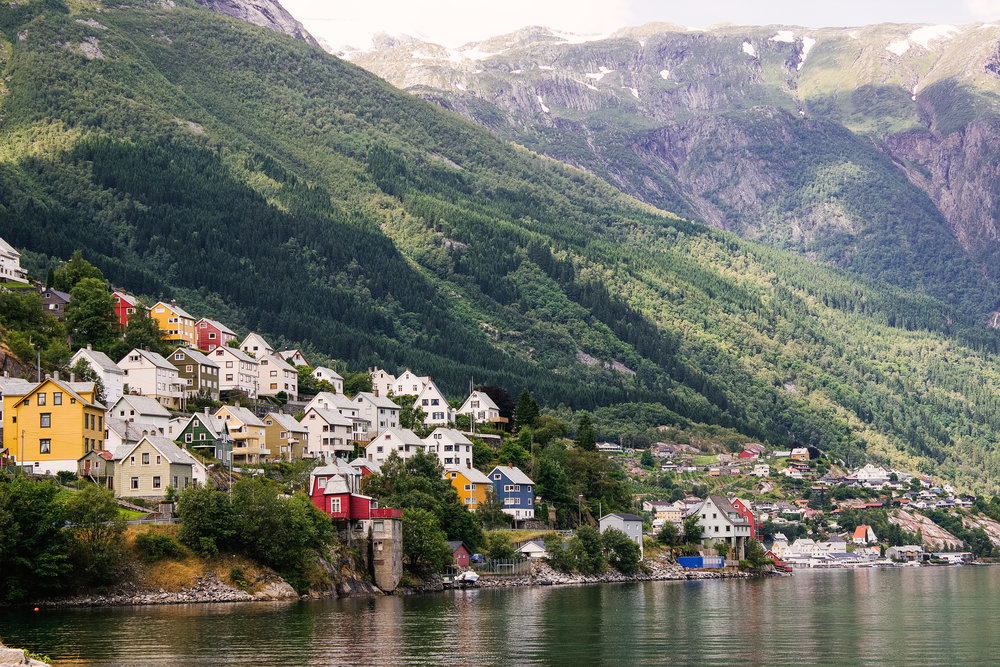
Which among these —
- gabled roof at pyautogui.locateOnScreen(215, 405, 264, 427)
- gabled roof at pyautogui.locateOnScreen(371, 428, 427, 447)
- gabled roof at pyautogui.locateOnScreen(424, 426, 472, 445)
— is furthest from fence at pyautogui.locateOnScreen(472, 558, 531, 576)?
gabled roof at pyautogui.locateOnScreen(215, 405, 264, 427)

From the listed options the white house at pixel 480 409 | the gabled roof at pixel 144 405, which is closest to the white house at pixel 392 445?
the gabled roof at pixel 144 405

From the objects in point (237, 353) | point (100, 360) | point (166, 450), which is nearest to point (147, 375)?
point (100, 360)

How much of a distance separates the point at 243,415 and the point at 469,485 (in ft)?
87.4

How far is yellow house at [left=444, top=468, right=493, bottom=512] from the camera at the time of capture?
502ft

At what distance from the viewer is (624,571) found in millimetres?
157250

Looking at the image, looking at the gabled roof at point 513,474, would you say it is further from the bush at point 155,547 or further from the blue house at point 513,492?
the bush at point 155,547

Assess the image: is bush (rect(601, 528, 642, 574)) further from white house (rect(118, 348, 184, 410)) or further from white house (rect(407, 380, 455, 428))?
white house (rect(118, 348, 184, 410))

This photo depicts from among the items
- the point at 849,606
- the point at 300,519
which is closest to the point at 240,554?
the point at 300,519

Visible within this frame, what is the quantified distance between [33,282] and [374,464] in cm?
6433

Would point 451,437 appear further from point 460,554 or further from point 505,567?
point 460,554

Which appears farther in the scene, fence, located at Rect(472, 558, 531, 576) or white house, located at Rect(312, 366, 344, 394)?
white house, located at Rect(312, 366, 344, 394)

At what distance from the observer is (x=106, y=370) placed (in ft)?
458

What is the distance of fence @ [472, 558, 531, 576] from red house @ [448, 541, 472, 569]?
102cm

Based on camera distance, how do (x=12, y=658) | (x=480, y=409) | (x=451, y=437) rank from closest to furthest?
(x=12, y=658) → (x=451, y=437) → (x=480, y=409)
